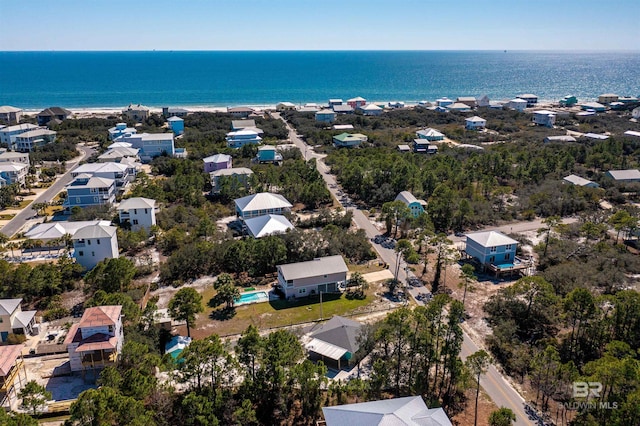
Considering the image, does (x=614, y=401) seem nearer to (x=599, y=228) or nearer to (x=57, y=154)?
(x=599, y=228)

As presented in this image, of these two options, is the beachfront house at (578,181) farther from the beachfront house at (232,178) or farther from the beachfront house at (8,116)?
the beachfront house at (8,116)

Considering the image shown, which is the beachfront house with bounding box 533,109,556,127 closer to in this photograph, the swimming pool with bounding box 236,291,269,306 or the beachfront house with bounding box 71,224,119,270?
the swimming pool with bounding box 236,291,269,306

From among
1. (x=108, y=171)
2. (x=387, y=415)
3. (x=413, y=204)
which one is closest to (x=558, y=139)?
(x=413, y=204)

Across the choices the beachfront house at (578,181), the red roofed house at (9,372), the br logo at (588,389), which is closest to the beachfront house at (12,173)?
the red roofed house at (9,372)

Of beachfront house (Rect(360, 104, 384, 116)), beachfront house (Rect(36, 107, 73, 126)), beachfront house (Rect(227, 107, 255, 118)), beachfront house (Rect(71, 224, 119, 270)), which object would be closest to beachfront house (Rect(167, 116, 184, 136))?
beachfront house (Rect(227, 107, 255, 118))

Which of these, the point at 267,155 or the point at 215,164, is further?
the point at 267,155

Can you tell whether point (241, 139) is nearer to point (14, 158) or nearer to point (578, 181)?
point (14, 158)
